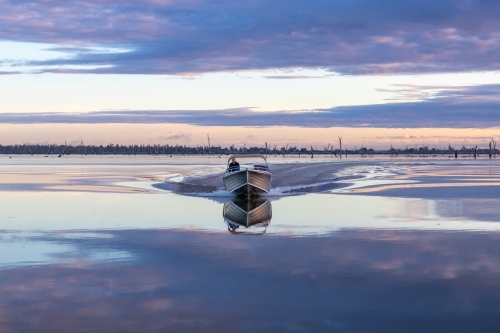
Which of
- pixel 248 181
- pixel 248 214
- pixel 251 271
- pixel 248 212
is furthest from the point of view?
pixel 248 181

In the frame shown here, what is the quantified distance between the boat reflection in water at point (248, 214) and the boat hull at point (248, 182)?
2.59 feet

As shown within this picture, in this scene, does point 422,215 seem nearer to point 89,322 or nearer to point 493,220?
point 493,220

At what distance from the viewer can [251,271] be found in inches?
557

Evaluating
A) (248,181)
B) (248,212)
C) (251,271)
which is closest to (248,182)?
(248,181)

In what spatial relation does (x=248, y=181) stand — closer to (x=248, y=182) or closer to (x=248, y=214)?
(x=248, y=182)

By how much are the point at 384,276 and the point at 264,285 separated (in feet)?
7.82

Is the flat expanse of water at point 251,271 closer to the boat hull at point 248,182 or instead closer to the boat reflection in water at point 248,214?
the boat reflection in water at point 248,214

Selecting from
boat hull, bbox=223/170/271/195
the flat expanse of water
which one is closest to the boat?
boat hull, bbox=223/170/271/195

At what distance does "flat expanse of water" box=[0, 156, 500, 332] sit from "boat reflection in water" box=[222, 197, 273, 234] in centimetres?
31

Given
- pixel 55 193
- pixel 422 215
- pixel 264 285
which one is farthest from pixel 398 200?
pixel 264 285

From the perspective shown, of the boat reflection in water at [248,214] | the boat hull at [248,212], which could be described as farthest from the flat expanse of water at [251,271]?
the boat hull at [248,212]

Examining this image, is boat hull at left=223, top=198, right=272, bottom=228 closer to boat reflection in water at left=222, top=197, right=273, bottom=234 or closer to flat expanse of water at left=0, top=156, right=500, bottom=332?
boat reflection in water at left=222, top=197, right=273, bottom=234

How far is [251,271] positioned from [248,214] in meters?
13.0

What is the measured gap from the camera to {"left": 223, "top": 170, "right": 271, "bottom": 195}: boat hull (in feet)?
119
